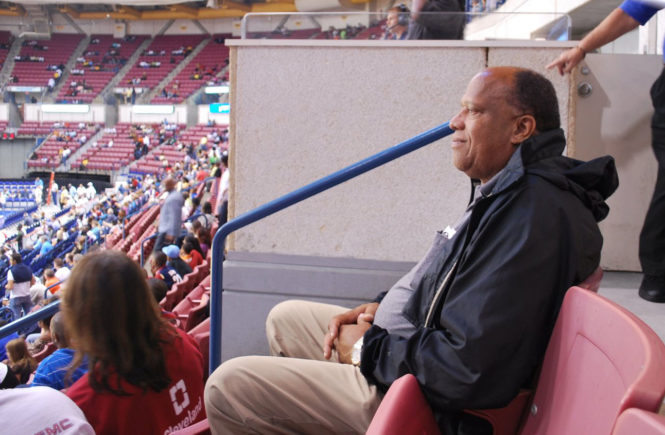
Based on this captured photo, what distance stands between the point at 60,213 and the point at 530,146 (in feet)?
62.2

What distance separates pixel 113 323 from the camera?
4.85 ft

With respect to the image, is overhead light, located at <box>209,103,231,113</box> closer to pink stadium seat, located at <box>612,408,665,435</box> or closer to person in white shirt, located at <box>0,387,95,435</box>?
person in white shirt, located at <box>0,387,95,435</box>

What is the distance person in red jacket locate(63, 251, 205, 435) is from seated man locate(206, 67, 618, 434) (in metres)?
0.26

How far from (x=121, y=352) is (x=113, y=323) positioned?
3.0 inches

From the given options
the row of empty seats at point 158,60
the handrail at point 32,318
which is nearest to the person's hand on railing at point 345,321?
the handrail at point 32,318

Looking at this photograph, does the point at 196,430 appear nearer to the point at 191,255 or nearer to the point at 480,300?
the point at 480,300

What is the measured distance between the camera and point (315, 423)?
51.8 inches

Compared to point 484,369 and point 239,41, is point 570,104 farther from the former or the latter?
point 484,369

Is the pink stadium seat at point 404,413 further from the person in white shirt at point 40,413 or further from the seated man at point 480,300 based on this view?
the person in white shirt at point 40,413

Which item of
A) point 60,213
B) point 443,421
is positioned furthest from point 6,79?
point 443,421

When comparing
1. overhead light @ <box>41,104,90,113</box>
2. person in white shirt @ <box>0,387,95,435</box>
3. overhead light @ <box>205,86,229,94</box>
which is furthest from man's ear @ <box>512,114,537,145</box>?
overhead light @ <box>41,104,90,113</box>

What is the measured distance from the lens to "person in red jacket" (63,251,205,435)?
4.66 ft

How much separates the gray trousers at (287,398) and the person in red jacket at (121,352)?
0.82 feet

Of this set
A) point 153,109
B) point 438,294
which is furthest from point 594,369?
point 153,109
